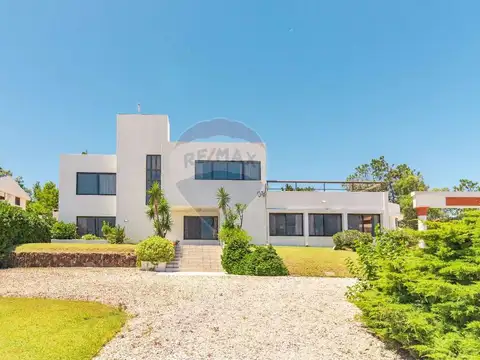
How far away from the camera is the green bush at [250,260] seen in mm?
17719

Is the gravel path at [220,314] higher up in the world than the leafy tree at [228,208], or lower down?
lower down

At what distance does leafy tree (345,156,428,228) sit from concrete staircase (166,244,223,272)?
1346 inches

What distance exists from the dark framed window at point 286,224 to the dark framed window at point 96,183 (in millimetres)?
12633

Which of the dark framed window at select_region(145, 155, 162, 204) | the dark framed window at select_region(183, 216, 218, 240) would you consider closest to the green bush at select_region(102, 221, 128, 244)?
the dark framed window at select_region(145, 155, 162, 204)

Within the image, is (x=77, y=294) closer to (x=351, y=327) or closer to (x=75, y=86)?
(x=351, y=327)

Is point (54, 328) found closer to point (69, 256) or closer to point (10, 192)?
point (69, 256)

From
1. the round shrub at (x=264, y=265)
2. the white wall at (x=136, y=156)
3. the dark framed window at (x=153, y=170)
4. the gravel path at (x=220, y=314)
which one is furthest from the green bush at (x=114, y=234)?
the round shrub at (x=264, y=265)

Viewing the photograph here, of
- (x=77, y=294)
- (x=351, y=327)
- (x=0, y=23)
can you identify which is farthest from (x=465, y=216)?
(x=0, y=23)

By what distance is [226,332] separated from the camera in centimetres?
795

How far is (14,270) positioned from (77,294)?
318 inches

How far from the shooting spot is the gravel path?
6871mm

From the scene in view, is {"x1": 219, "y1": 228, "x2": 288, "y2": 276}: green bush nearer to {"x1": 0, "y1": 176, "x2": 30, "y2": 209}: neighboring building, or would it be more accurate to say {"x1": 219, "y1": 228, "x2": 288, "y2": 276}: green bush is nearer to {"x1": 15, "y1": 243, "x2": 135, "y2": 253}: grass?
{"x1": 15, "y1": 243, "x2": 135, "y2": 253}: grass

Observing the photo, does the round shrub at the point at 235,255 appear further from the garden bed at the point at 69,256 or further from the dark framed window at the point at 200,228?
the dark framed window at the point at 200,228

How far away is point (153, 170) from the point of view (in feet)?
95.0
